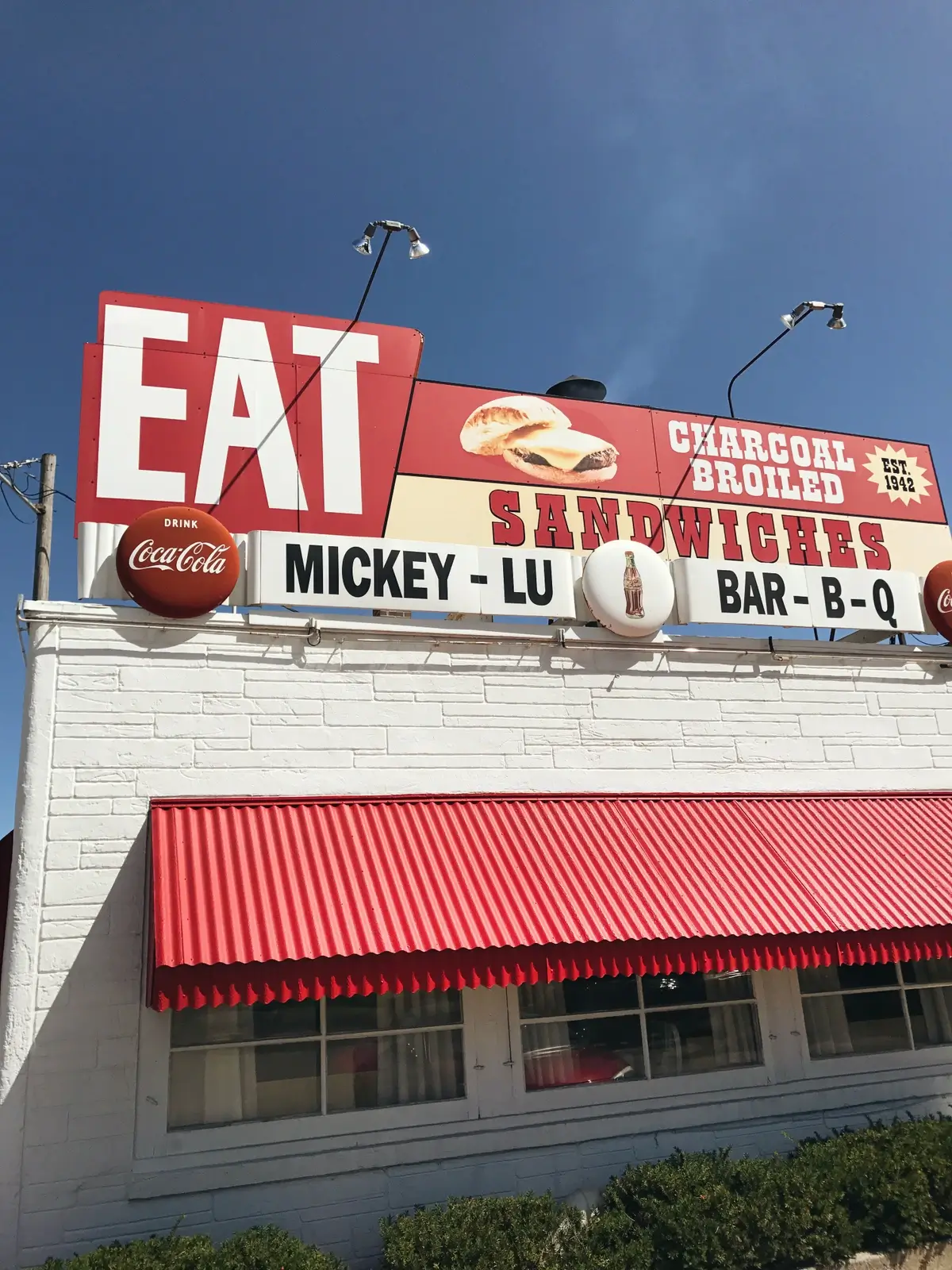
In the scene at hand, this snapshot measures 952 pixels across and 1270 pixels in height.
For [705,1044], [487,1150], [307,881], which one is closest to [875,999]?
[705,1044]

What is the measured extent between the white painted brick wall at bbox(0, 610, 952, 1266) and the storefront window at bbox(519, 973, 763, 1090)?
46 cm

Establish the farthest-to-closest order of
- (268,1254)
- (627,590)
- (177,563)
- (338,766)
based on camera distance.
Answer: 1. (627,590)
2. (338,766)
3. (177,563)
4. (268,1254)

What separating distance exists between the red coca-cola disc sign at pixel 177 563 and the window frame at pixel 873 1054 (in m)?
6.04

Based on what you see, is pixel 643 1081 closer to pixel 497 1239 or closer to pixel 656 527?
pixel 497 1239

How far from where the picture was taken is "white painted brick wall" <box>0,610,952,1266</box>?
618 centimetres

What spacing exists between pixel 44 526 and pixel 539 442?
7498mm

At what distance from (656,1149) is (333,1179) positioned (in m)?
2.56

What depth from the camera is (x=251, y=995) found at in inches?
230

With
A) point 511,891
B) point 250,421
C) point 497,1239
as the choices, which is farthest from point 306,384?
point 497,1239

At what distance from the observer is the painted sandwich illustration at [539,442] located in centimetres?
989

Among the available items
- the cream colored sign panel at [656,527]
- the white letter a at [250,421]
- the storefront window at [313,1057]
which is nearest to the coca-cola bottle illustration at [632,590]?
the cream colored sign panel at [656,527]

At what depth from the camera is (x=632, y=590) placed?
28.3 feet

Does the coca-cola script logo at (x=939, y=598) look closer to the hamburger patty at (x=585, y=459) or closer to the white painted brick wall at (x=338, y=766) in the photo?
the white painted brick wall at (x=338, y=766)

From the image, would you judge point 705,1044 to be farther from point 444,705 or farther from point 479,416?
point 479,416
